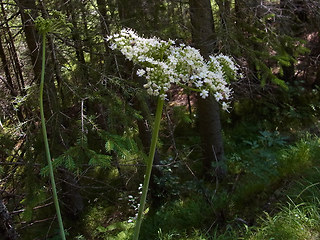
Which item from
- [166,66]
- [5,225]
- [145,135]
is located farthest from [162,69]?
[145,135]

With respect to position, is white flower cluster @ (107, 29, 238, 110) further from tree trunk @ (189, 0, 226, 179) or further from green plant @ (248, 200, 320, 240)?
tree trunk @ (189, 0, 226, 179)

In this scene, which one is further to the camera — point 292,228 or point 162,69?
point 292,228

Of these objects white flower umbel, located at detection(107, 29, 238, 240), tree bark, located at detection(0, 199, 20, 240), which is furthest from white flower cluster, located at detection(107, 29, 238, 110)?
tree bark, located at detection(0, 199, 20, 240)

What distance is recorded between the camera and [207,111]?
587cm

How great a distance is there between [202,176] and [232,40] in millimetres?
3180

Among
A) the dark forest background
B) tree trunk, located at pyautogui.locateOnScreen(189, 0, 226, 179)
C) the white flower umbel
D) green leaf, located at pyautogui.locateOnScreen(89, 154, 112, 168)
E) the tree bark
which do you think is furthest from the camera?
tree trunk, located at pyautogui.locateOnScreen(189, 0, 226, 179)

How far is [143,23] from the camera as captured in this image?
3.65m

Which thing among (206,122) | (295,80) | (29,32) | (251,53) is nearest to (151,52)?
(251,53)

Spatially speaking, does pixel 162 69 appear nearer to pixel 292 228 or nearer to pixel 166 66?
pixel 166 66

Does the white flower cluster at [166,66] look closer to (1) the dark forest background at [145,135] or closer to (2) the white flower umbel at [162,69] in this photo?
(2) the white flower umbel at [162,69]

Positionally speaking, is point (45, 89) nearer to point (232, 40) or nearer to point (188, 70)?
point (188, 70)

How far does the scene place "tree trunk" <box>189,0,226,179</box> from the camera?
199 inches

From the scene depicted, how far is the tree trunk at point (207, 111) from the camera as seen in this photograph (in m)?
5.04

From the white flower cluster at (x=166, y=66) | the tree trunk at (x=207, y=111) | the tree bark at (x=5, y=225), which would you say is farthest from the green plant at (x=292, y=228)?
the tree bark at (x=5, y=225)
